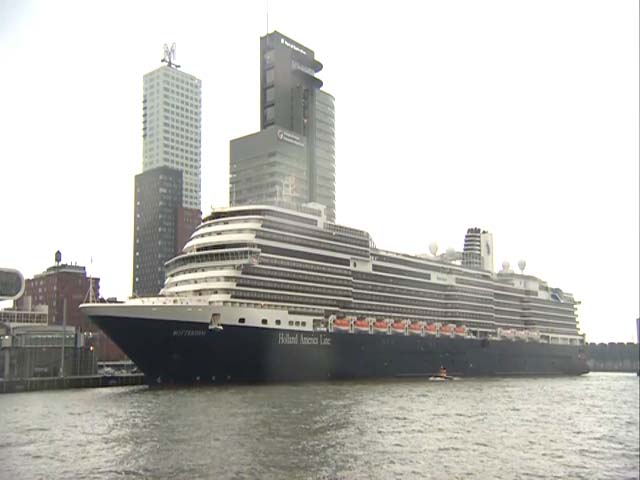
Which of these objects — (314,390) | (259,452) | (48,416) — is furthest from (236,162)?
(259,452)

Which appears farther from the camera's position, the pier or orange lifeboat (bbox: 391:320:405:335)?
orange lifeboat (bbox: 391:320:405:335)

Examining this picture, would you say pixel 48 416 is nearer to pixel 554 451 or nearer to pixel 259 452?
pixel 259 452

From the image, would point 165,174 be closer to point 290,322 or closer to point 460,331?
point 460,331

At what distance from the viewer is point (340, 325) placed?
72062 millimetres

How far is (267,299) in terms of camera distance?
65.9 meters

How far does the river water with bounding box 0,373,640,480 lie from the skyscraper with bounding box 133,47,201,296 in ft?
388

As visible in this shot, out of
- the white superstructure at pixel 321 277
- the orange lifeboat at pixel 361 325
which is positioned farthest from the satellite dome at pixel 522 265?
the orange lifeboat at pixel 361 325

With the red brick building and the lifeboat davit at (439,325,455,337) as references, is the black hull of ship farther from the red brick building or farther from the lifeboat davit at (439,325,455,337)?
the red brick building

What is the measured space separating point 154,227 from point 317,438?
468ft

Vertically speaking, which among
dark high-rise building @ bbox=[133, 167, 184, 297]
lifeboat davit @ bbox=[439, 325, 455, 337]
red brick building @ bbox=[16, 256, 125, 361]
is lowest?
lifeboat davit @ bbox=[439, 325, 455, 337]

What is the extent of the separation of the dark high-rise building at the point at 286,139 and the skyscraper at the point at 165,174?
51.8 ft

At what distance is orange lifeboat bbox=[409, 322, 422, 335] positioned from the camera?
83.2m

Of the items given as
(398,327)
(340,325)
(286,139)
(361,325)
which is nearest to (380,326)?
(361,325)

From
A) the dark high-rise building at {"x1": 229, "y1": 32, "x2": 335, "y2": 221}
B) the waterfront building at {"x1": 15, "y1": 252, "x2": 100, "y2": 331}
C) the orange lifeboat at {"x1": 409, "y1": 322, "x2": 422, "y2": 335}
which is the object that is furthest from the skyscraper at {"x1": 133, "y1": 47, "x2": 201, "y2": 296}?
the orange lifeboat at {"x1": 409, "y1": 322, "x2": 422, "y2": 335}
